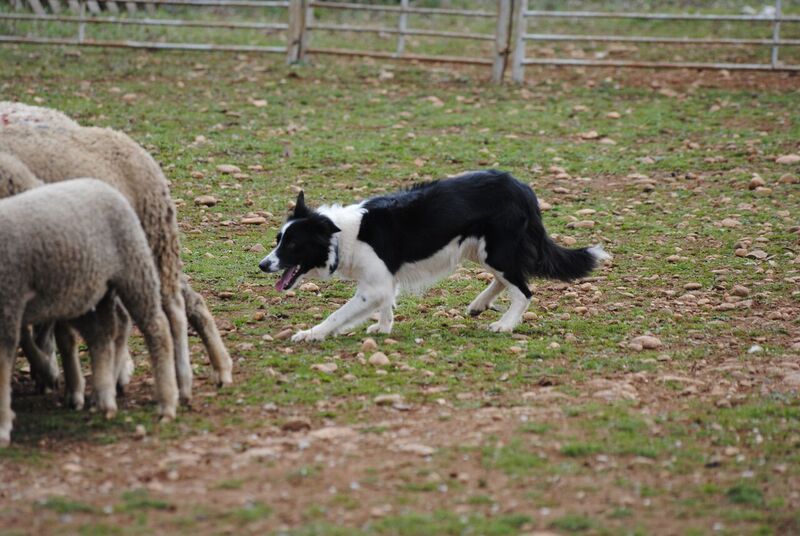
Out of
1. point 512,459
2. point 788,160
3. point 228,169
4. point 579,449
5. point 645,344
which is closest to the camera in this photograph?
point 512,459

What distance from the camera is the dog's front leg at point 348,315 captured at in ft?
26.1

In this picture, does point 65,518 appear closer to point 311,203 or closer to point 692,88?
point 311,203

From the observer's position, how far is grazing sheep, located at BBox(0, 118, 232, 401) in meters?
6.66

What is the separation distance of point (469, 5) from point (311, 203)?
1210 centimetres

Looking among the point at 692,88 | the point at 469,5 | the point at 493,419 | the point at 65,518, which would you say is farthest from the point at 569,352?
the point at 469,5

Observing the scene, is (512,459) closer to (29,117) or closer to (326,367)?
(326,367)

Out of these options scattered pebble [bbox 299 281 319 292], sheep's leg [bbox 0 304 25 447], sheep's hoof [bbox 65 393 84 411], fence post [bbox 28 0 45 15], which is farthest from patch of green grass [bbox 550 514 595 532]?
fence post [bbox 28 0 45 15]

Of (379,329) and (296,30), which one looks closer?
(379,329)

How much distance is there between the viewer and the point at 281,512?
4.95 m

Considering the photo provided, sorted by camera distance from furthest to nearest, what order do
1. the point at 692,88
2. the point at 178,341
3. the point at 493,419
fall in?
the point at 692,88, the point at 178,341, the point at 493,419

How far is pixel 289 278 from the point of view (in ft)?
27.2

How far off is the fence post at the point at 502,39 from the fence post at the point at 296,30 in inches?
115

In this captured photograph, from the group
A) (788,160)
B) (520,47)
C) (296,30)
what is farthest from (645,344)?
(296,30)

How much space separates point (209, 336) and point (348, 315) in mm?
1380
